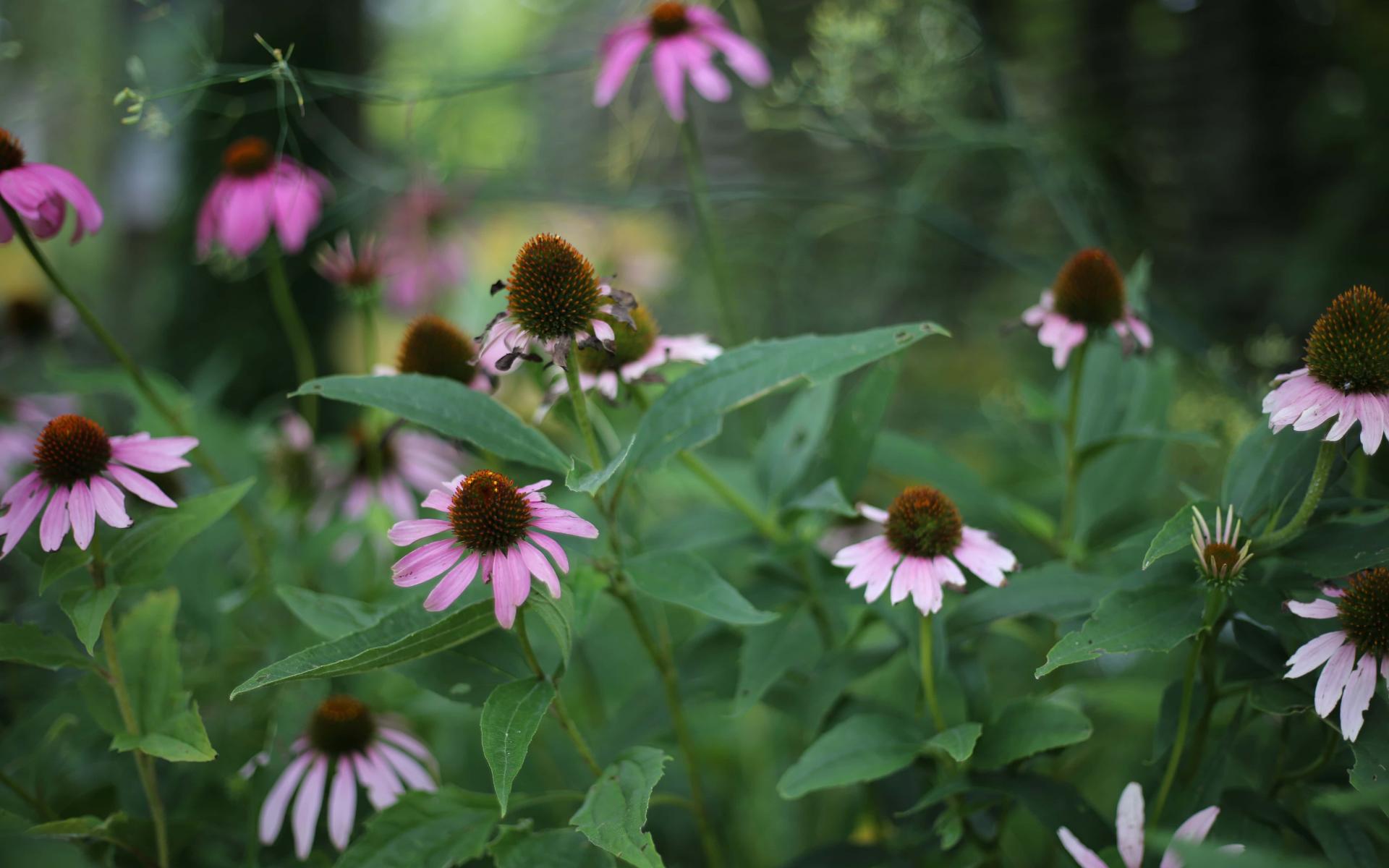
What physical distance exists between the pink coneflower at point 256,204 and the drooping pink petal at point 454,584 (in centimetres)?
47

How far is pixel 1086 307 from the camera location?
64 cm

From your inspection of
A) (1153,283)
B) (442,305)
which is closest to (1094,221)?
(1153,283)

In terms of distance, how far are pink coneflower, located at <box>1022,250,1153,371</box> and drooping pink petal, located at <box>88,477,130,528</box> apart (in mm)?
545

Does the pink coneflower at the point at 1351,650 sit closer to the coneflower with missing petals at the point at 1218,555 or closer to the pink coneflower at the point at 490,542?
the coneflower with missing petals at the point at 1218,555

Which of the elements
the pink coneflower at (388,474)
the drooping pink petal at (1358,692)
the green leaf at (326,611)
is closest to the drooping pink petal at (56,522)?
the green leaf at (326,611)

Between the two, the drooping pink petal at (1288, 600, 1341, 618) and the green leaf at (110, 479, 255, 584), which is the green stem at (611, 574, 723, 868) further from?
the drooping pink petal at (1288, 600, 1341, 618)

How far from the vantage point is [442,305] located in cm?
122

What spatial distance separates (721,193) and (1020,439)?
43cm

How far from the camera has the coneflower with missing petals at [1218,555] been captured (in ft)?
1.58

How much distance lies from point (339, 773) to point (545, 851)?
0.17 meters

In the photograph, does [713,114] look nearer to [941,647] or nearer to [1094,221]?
[1094,221]

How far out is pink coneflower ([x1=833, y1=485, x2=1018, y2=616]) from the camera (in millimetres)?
529

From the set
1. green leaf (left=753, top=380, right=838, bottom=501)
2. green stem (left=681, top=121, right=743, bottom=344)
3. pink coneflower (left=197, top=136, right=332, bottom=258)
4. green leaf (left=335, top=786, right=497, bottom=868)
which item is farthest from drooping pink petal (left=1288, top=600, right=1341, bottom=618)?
pink coneflower (left=197, top=136, right=332, bottom=258)

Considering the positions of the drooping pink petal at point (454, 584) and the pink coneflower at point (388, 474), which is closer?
the drooping pink petal at point (454, 584)
